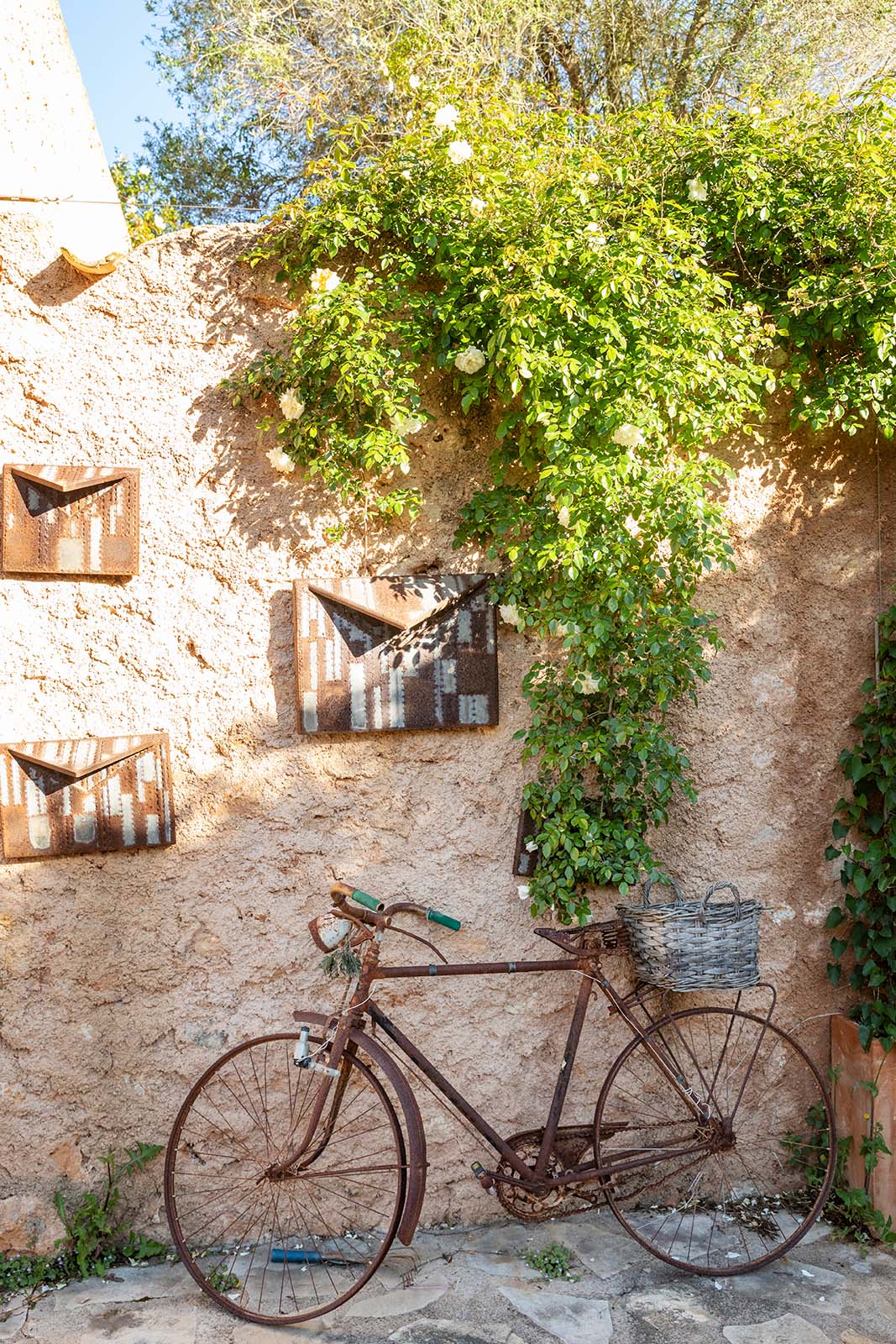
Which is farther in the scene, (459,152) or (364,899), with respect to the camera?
(459,152)

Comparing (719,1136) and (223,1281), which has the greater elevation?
(719,1136)

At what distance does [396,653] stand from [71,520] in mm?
1077

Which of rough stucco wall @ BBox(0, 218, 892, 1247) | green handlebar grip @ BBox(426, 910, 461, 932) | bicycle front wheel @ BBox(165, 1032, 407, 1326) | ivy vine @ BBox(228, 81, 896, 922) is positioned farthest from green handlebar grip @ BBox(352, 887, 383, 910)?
ivy vine @ BBox(228, 81, 896, 922)

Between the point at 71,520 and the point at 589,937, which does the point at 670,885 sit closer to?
the point at 589,937

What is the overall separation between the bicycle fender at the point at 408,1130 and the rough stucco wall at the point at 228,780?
334 millimetres

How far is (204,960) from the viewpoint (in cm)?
308

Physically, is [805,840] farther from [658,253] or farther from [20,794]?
[20,794]

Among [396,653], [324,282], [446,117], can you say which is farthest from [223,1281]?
[446,117]

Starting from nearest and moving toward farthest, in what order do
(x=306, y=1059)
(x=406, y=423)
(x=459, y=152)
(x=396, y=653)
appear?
(x=306, y=1059)
(x=459, y=152)
(x=406, y=423)
(x=396, y=653)

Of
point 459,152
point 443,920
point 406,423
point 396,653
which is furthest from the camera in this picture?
point 396,653

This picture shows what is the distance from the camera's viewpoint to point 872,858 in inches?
127

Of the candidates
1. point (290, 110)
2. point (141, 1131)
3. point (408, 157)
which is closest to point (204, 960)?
point (141, 1131)

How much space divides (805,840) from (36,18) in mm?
3963

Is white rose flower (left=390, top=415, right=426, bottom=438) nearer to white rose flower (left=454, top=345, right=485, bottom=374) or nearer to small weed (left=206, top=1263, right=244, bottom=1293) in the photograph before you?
white rose flower (left=454, top=345, right=485, bottom=374)
